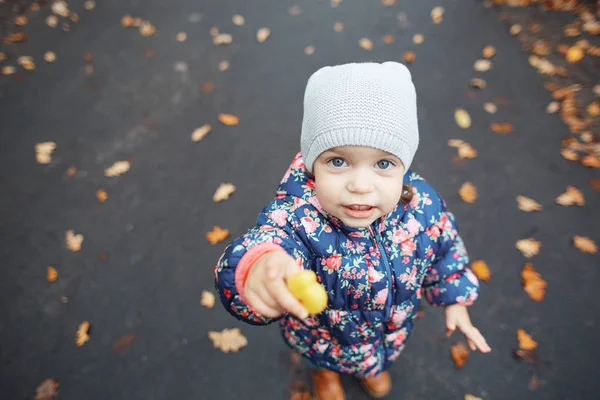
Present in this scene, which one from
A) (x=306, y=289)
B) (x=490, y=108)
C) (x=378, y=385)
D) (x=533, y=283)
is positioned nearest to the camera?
(x=306, y=289)

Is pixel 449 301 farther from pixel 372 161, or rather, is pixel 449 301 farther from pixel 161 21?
pixel 161 21

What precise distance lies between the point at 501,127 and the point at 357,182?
109 inches

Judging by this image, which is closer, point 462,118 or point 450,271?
point 450,271

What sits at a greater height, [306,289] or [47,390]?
[306,289]

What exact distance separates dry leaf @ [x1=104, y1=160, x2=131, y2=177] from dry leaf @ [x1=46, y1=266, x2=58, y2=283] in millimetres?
894

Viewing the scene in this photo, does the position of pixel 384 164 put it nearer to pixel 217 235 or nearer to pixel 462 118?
pixel 217 235

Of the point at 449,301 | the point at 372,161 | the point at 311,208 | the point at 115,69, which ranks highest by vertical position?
the point at 372,161

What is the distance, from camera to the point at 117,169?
353cm

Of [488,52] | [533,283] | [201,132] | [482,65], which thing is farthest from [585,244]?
[201,132]

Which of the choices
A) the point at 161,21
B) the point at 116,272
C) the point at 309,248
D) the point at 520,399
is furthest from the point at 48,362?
the point at 161,21

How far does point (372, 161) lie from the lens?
1357mm

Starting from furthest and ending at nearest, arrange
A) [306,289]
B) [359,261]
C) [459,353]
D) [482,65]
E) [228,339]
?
[482,65], [228,339], [459,353], [359,261], [306,289]

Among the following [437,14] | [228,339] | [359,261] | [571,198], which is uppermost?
[359,261]

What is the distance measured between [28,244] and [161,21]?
9.85 ft
